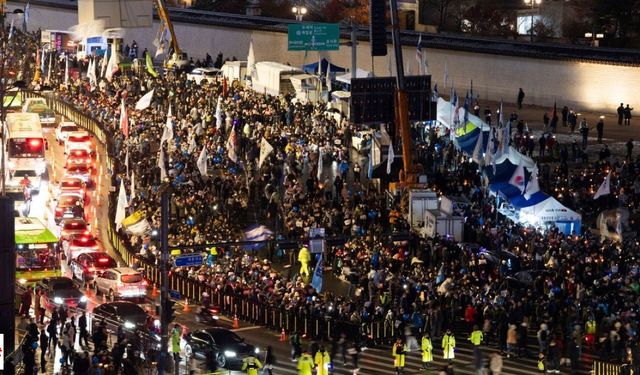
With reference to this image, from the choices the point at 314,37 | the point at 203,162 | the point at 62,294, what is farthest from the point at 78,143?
the point at 62,294

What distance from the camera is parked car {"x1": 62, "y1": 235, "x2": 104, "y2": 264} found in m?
50.8

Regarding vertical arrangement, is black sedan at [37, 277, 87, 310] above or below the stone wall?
below

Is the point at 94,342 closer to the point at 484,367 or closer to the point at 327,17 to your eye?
the point at 484,367

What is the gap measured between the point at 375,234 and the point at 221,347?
1007cm

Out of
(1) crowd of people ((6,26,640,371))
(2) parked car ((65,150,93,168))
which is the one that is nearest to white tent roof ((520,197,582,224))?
(1) crowd of people ((6,26,640,371))

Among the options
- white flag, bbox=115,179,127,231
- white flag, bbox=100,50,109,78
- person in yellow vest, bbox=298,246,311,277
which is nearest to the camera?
person in yellow vest, bbox=298,246,311,277

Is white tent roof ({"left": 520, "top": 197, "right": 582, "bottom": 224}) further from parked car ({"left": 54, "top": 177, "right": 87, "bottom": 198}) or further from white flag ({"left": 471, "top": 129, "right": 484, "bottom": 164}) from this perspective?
parked car ({"left": 54, "top": 177, "right": 87, "bottom": 198})

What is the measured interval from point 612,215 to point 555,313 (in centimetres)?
1259

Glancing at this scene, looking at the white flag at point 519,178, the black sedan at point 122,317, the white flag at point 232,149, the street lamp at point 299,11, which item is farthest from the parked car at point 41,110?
the black sedan at point 122,317

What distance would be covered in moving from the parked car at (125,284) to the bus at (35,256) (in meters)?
2.65

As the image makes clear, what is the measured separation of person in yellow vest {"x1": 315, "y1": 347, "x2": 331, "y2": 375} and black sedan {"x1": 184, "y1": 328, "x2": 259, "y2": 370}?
Answer: 2.17 m

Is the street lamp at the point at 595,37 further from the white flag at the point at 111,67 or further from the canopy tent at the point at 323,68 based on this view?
the white flag at the point at 111,67

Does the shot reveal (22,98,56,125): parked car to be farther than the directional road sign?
Yes

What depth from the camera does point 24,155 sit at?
64500mm
